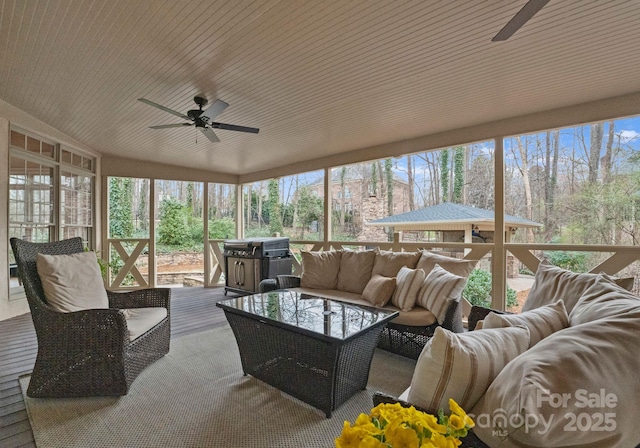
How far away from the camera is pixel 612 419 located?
760 mm

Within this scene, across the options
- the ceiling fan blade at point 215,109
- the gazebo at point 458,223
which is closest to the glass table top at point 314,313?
the ceiling fan blade at point 215,109

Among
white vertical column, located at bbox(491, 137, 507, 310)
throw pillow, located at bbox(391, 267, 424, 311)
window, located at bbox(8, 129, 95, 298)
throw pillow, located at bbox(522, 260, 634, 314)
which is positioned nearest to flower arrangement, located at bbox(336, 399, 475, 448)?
throw pillow, located at bbox(522, 260, 634, 314)

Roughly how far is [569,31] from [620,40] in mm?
501

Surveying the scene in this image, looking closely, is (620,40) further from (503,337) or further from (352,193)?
(352,193)

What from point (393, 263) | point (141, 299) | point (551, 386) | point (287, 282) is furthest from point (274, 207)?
point (551, 386)

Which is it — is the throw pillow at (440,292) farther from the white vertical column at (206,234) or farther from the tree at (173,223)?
the tree at (173,223)

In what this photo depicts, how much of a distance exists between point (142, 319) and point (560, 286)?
3.12 meters

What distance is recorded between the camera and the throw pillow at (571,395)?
73cm

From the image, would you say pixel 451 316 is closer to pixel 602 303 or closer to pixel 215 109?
pixel 602 303

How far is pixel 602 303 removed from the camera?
1.30m

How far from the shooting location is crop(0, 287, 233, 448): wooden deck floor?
1.81 meters

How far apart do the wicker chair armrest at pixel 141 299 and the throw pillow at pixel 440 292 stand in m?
2.46

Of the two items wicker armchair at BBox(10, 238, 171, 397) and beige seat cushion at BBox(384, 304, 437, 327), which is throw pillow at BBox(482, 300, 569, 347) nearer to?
beige seat cushion at BBox(384, 304, 437, 327)

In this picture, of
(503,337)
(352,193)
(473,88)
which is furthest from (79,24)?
(352,193)
